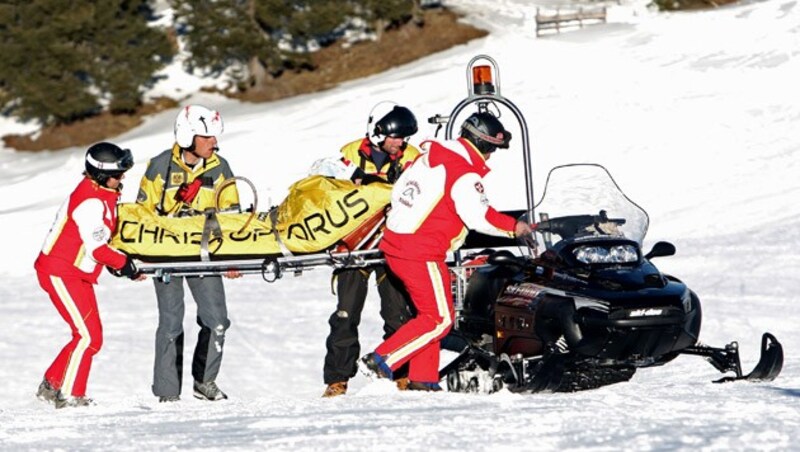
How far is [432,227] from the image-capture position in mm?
8867

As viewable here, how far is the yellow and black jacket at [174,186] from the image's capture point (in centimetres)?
984

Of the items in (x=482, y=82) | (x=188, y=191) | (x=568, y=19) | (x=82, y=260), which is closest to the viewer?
(x=82, y=260)

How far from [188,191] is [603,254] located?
2971 millimetres

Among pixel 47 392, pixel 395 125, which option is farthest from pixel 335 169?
pixel 47 392

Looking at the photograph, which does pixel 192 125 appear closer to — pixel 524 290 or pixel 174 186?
pixel 174 186

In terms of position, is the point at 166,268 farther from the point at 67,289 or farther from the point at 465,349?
the point at 465,349

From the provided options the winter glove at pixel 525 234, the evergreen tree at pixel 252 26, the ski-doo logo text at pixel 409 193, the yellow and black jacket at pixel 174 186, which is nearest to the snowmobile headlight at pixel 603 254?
the winter glove at pixel 525 234

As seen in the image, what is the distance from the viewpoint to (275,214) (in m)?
9.52

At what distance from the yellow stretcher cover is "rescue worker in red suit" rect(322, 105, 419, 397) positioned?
19.5 inches

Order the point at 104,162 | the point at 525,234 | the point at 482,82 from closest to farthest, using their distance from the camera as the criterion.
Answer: the point at 525,234
the point at 104,162
the point at 482,82

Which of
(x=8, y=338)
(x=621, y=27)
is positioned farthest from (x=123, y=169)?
(x=621, y=27)

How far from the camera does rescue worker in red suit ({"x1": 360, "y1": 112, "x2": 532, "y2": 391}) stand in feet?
28.6

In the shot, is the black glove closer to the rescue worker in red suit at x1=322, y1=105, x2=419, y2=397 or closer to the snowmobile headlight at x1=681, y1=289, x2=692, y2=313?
the rescue worker in red suit at x1=322, y1=105, x2=419, y2=397

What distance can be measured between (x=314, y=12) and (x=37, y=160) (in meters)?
8.78
